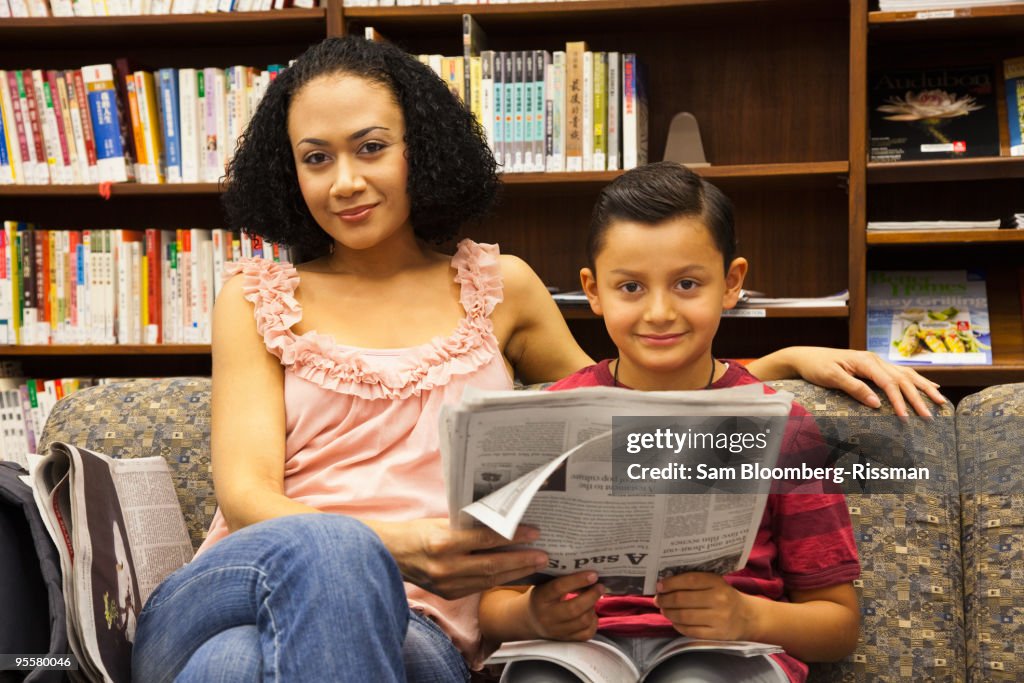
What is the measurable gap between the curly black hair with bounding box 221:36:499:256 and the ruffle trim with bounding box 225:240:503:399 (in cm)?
10

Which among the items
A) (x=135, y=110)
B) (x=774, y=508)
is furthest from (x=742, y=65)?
(x=774, y=508)

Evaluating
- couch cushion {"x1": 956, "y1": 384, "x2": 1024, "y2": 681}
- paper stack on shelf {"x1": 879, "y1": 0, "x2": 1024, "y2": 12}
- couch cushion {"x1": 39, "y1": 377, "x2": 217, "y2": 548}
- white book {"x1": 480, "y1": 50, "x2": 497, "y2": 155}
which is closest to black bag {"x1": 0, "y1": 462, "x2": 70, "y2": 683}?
couch cushion {"x1": 39, "y1": 377, "x2": 217, "y2": 548}

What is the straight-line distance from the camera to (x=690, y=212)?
3.99 feet

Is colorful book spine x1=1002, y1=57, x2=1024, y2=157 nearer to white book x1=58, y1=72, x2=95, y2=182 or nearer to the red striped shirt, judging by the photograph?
the red striped shirt

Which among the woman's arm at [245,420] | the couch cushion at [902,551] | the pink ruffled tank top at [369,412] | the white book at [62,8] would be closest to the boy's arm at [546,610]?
the pink ruffled tank top at [369,412]

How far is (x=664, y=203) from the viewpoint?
1.21 m

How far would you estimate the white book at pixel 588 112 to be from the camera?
7.82 feet

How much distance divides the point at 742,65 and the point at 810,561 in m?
1.70

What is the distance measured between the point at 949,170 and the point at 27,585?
1.99 metres

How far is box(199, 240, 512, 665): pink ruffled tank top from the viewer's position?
1.32 m

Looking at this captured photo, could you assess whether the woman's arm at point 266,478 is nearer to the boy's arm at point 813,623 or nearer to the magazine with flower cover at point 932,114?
the boy's arm at point 813,623

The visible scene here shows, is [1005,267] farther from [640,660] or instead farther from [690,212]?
[640,660]

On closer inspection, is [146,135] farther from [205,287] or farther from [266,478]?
[266,478]

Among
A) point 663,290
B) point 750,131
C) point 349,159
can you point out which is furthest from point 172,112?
point 663,290
